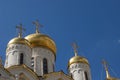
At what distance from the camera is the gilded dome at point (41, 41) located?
87.9ft

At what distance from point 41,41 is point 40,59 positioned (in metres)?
1.37

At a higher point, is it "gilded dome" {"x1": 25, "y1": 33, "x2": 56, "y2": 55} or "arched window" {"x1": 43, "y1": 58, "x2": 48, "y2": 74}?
"gilded dome" {"x1": 25, "y1": 33, "x2": 56, "y2": 55}

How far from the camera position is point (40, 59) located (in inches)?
1036

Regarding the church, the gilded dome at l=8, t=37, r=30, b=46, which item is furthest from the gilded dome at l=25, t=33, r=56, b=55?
the gilded dome at l=8, t=37, r=30, b=46

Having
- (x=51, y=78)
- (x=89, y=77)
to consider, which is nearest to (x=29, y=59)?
(x=51, y=78)

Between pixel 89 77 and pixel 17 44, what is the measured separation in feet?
18.7

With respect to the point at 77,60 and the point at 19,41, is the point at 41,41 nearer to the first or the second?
the point at 19,41

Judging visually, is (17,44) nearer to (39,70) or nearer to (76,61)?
(39,70)

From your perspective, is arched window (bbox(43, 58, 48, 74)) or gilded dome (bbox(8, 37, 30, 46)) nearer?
gilded dome (bbox(8, 37, 30, 46))

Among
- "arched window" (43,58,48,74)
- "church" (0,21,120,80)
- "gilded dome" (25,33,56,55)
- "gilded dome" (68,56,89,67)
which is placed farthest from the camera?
"gilded dome" (68,56,89,67)

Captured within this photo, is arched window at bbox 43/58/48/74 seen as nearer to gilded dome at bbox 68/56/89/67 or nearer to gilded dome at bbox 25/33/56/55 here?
gilded dome at bbox 25/33/56/55

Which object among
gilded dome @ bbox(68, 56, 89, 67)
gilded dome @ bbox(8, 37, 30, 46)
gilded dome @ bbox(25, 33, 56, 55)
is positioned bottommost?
gilded dome @ bbox(68, 56, 89, 67)

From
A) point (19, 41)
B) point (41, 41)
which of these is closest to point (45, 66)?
point (41, 41)

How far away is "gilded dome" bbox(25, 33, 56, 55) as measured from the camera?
1055 inches
